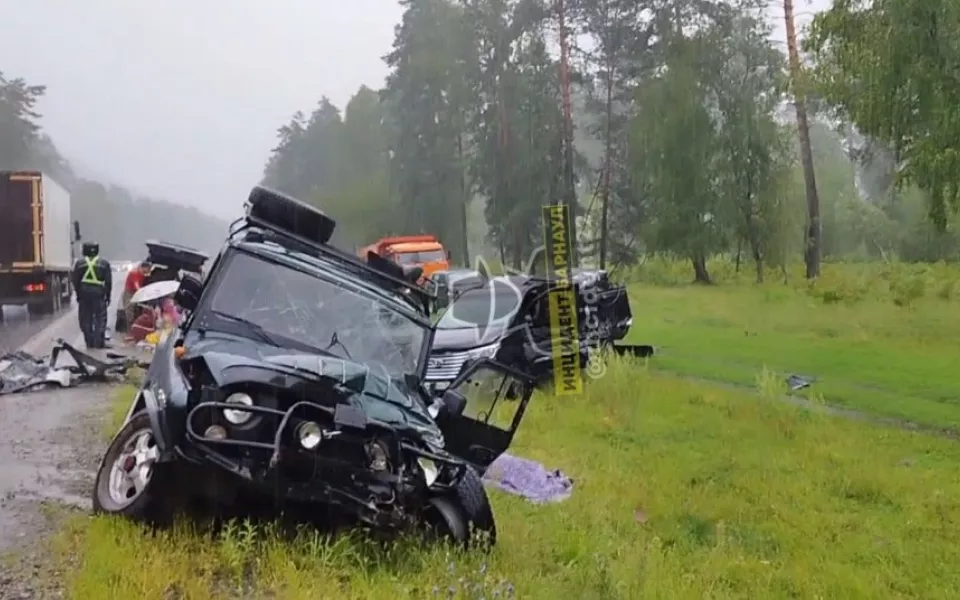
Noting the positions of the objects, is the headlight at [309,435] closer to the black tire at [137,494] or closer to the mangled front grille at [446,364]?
the black tire at [137,494]

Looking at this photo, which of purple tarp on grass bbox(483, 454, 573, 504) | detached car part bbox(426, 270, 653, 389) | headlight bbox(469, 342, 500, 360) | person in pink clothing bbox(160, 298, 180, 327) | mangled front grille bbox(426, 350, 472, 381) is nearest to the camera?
purple tarp on grass bbox(483, 454, 573, 504)

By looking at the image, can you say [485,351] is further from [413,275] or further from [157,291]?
[157,291]

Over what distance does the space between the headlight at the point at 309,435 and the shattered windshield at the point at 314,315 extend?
113 centimetres

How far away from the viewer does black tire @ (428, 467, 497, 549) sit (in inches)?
228

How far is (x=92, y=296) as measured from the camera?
51.5ft

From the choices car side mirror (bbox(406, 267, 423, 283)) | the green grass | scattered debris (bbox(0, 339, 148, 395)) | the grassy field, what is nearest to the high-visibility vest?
scattered debris (bbox(0, 339, 148, 395))

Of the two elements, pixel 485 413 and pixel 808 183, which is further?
pixel 808 183

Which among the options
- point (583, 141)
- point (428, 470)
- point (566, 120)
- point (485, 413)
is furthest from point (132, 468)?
point (583, 141)

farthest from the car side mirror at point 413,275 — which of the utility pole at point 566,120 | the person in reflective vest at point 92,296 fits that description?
the utility pole at point 566,120

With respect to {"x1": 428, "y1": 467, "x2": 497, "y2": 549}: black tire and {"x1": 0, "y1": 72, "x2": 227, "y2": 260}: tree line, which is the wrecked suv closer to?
{"x1": 428, "y1": 467, "x2": 497, "y2": 549}: black tire

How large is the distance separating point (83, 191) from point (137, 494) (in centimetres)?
3168

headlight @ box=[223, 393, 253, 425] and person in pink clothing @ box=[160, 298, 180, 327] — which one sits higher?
person in pink clothing @ box=[160, 298, 180, 327]

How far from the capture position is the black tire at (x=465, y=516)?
5.79 meters

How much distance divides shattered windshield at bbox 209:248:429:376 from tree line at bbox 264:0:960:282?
16.7 m
